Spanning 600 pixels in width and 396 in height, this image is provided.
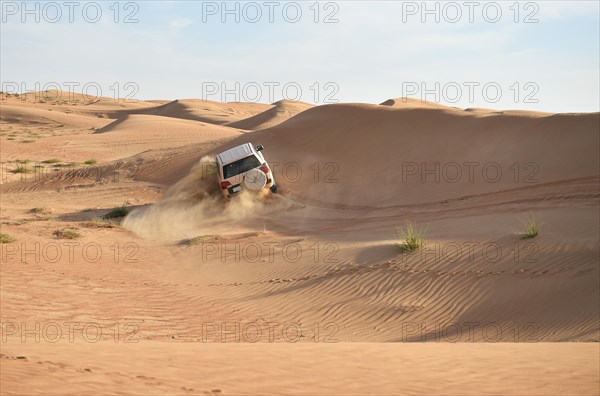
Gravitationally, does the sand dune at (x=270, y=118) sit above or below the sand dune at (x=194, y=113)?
below

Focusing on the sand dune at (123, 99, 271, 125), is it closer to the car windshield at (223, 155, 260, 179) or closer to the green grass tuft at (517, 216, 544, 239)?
the car windshield at (223, 155, 260, 179)

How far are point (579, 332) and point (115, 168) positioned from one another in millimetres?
22937

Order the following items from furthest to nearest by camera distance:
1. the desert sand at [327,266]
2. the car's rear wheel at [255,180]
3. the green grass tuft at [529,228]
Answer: the car's rear wheel at [255,180]
the green grass tuft at [529,228]
the desert sand at [327,266]

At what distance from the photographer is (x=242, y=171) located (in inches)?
768

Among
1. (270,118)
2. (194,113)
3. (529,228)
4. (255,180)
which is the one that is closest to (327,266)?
(529,228)

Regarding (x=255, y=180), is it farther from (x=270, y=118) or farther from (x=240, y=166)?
(x=270, y=118)

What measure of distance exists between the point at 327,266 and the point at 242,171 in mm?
6156

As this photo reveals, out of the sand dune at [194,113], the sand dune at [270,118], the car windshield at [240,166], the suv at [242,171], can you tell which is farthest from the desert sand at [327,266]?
the sand dune at [194,113]

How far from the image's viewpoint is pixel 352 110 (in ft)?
88.3

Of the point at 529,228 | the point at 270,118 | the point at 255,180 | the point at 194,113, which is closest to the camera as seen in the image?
the point at 529,228

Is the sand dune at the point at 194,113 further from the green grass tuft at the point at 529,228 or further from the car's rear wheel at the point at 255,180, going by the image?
the green grass tuft at the point at 529,228

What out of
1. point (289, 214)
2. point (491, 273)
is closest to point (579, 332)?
point (491, 273)

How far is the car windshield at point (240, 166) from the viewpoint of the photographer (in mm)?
19344

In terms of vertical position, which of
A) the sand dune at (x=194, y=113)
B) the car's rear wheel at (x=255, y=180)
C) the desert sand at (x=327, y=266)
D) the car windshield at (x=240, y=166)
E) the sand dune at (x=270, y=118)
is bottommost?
the desert sand at (x=327, y=266)
